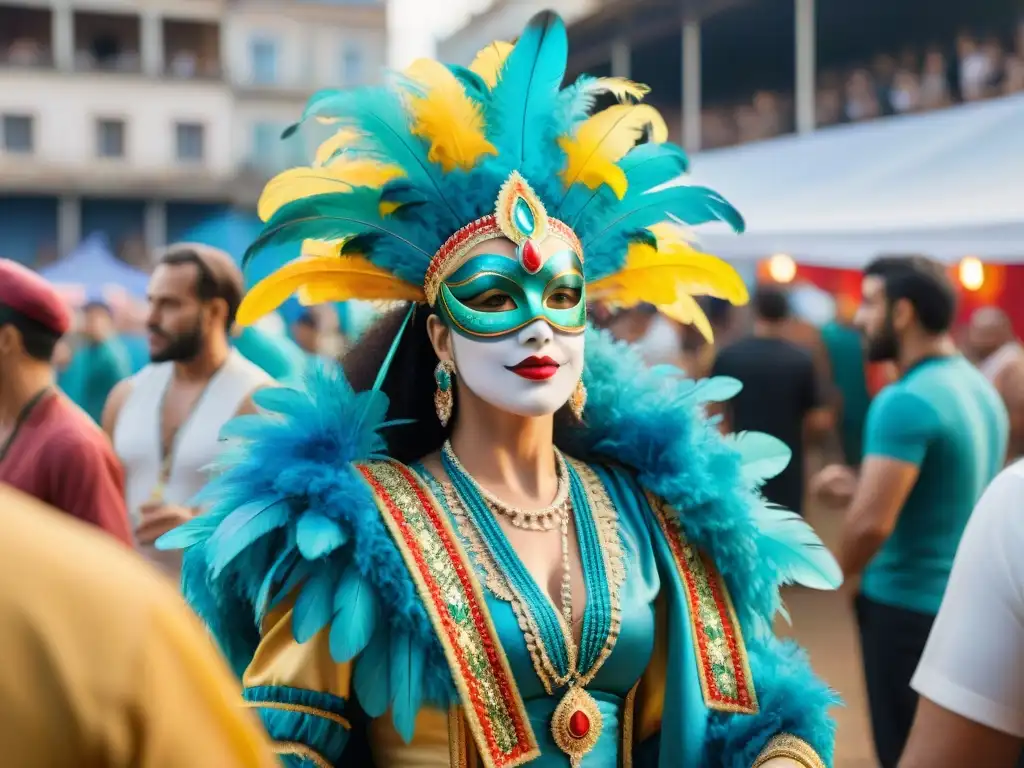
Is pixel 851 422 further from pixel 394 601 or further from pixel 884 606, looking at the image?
pixel 394 601

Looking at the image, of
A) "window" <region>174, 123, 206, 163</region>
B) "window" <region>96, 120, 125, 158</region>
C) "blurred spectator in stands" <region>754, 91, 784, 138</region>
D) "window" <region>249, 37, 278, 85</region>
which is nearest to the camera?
"blurred spectator in stands" <region>754, 91, 784, 138</region>

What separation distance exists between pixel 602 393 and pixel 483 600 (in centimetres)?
55

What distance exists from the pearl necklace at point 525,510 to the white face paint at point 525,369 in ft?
0.47

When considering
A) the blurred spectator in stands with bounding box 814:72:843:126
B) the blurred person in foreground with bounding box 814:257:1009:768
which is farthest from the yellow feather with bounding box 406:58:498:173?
the blurred spectator in stands with bounding box 814:72:843:126

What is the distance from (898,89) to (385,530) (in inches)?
392

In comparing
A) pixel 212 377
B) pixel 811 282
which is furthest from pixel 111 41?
pixel 212 377

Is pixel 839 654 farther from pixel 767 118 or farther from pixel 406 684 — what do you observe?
pixel 767 118

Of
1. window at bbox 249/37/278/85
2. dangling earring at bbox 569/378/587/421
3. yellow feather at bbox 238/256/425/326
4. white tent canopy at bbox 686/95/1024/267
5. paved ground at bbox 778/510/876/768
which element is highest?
window at bbox 249/37/278/85

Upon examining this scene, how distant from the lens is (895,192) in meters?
8.00

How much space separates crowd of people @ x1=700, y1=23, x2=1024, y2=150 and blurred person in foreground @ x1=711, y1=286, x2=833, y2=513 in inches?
151

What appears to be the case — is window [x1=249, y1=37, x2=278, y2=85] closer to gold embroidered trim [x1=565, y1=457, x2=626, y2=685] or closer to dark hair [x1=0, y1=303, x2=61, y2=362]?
dark hair [x1=0, y1=303, x2=61, y2=362]

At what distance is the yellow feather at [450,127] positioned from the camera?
91.9 inches

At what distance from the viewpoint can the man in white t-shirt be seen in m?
1.64

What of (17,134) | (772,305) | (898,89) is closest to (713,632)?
(772,305)
